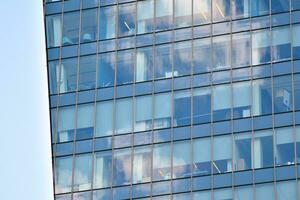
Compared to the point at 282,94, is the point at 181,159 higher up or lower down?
lower down

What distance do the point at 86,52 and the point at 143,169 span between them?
11654mm

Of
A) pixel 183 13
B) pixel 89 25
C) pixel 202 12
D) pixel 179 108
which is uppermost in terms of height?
pixel 89 25

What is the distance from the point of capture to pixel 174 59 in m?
103

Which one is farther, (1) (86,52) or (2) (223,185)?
(1) (86,52)

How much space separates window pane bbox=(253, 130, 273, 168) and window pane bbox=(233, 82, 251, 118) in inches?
82.2

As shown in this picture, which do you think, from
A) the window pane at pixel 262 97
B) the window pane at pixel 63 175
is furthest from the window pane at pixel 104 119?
the window pane at pixel 262 97

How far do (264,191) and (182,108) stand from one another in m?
9.71

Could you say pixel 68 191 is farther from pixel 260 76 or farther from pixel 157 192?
pixel 260 76

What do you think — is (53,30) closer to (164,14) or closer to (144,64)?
(144,64)

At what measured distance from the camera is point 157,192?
9906cm


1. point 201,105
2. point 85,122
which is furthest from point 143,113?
point 85,122

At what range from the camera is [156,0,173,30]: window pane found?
104188 millimetres

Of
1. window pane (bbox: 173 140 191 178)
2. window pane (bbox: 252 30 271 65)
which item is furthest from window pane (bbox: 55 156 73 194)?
window pane (bbox: 252 30 271 65)

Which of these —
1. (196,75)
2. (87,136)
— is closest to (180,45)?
(196,75)
